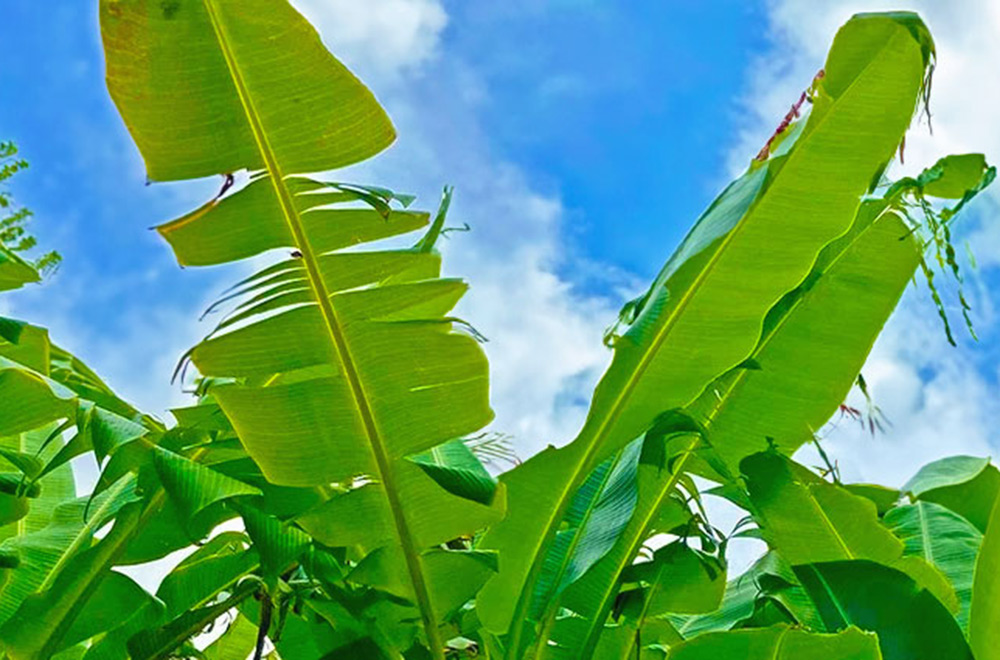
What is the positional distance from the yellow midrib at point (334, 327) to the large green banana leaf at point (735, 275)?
0.08 metres

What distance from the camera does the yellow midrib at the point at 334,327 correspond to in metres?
0.73

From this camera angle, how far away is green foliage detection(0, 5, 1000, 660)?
733 mm

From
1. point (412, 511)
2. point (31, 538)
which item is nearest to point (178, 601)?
point (31, 538)

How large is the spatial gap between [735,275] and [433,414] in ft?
0.88

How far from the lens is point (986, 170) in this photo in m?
0.85

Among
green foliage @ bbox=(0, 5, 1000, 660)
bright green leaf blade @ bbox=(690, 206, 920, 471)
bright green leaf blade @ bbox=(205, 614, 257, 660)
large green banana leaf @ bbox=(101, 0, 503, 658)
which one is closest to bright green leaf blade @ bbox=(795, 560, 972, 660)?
green foliage @ bbox=(0, 5, 1000, 660)

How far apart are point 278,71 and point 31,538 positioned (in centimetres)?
55

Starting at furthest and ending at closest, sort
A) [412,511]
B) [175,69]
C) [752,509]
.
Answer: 1. [752,509]
2. [412,511]
3. [175,69]

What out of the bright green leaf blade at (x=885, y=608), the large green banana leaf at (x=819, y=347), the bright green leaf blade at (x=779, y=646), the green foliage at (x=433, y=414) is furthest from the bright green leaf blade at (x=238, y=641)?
the bright green leaf blade at (x=885, y=608)

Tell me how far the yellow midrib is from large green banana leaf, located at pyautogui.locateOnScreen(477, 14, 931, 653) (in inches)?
3.0

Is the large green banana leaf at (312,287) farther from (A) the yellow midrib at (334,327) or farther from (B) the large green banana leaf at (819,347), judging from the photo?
(B) the large green banana leaf at (819,347)

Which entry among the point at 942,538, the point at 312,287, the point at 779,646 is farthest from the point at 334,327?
the point at 942,538

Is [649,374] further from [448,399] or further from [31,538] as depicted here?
[31,538]

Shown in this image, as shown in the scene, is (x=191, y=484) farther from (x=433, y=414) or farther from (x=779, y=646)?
(x=779, y=646)
